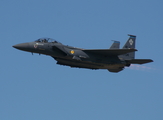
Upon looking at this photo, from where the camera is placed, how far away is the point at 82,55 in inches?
1374

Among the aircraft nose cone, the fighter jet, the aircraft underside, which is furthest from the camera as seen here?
the aircraft underside

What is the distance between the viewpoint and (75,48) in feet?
115

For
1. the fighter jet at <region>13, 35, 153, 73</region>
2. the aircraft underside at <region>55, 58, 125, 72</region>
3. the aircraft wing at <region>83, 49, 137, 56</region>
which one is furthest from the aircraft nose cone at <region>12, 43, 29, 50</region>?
the aircraft wing at <region>83, 49, 137, 56</region>

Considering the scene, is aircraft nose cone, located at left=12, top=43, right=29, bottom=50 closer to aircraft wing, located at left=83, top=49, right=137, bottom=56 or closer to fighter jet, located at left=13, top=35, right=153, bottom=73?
fighter jet, located at left=13, top=35, right=153, bottom=73

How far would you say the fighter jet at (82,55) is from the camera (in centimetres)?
3394

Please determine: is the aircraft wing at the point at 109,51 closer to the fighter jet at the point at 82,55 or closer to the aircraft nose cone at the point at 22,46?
the fighter jet at the point at 82,55

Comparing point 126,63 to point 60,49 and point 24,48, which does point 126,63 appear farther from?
point 24,48

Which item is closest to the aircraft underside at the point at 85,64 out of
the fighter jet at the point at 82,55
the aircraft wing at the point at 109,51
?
the fighter jet at the point at 82,55

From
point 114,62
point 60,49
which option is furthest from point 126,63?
point 60,49

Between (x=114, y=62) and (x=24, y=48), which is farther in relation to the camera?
(x=114, y=62)

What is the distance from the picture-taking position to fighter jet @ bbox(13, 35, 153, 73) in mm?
33938

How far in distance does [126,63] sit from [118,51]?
8.33ft

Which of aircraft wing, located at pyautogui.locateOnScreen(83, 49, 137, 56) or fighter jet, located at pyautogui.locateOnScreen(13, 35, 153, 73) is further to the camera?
aircraft wing, located at pyautogui.locateOnScreen(83, 49, 137, 56)

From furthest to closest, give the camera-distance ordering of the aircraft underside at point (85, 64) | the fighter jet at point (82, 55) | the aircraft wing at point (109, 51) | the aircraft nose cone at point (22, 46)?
the aircraft underside at point (85, 64)
the aircraft wing at point (109, 51)
the fighter jet at point (82, 55)
the aircraft nose cone at point (22, 46)
